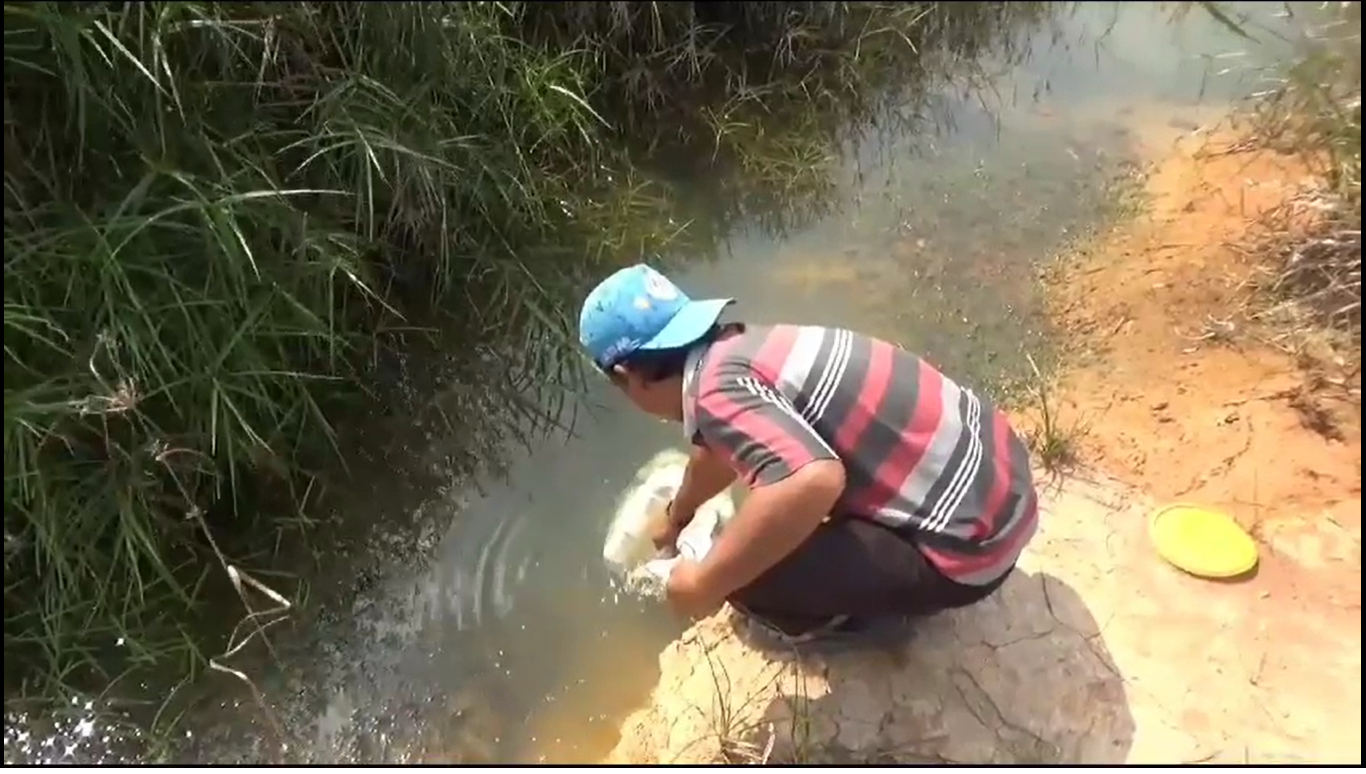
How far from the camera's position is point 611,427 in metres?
2.94

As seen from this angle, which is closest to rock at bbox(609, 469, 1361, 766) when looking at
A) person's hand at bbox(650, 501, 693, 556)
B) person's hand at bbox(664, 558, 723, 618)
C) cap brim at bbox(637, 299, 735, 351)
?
person's hand at bbox(650, 501, 693, 556)

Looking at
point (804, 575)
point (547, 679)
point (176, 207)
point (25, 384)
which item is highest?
point (176, 207)

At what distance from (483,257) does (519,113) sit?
0.46m

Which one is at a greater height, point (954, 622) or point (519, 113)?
point (519, 113)

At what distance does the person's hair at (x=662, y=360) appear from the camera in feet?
6.04

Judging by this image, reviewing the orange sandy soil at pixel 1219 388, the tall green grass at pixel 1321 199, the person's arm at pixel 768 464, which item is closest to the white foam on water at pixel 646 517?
the person's arm at pixel 768 464

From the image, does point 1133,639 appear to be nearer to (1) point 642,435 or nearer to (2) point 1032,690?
(2) point 1032,690

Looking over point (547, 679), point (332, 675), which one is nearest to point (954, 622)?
point (547, 679)

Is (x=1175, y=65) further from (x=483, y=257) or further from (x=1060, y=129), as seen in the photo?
(x=483, y=257)

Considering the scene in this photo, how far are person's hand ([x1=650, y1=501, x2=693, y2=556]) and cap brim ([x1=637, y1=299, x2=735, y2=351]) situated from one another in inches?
25.1

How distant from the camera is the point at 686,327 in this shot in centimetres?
182

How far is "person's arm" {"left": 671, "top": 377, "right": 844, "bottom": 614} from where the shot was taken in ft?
5.61

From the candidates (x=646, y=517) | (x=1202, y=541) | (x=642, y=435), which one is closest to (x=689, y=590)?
(x=646, y=517)

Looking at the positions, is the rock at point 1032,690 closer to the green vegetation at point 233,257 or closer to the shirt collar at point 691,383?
the shirt collar at point 691,383
